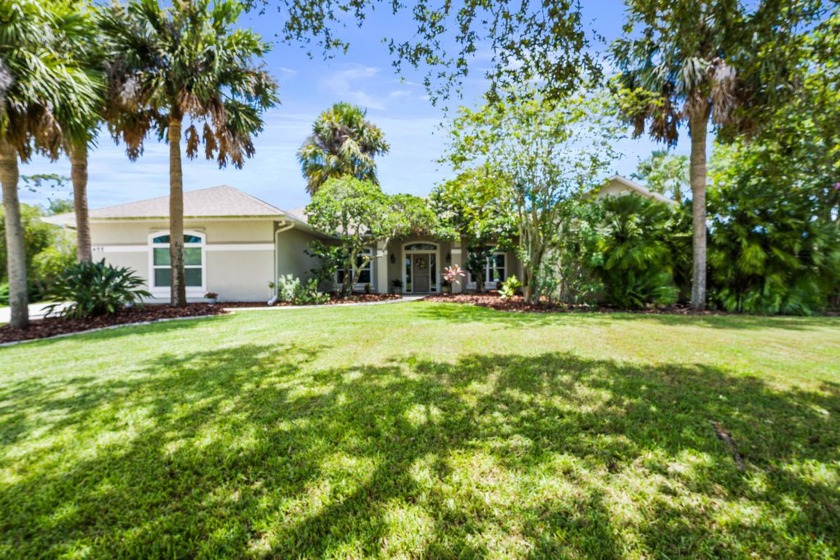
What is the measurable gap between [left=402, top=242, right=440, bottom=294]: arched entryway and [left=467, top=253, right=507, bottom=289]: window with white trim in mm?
1926

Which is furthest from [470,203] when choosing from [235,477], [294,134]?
[294,134]

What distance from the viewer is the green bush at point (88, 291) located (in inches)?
376

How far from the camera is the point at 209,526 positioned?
2.02 m

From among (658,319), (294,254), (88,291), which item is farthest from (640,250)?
(88,291)

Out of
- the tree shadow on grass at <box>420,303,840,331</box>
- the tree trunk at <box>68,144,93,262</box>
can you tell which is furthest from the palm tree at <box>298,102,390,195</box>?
the tree shadow on grass at <box>420,303,840,331</box>

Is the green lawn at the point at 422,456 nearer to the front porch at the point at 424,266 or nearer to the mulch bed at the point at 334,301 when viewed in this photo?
the mulch bed at the point at 334,301

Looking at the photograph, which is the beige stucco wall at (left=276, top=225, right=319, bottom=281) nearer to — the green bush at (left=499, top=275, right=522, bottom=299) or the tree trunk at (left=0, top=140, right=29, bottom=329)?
the tree trunk at (left=0, top=140, right=29, bottom=329)

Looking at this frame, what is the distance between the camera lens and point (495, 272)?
18750 millimetres

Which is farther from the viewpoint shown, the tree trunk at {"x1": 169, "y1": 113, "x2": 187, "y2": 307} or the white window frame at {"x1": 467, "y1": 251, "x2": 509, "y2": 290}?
the white window frame at {"x1": 467, "y1": 251, "x2": 509, "y2": 290}

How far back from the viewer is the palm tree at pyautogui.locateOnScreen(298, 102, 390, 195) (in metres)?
21.4

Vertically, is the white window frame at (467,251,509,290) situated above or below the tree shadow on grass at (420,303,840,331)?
above

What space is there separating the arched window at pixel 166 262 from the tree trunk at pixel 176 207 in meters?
2.50

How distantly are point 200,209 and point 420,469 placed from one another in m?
14.8

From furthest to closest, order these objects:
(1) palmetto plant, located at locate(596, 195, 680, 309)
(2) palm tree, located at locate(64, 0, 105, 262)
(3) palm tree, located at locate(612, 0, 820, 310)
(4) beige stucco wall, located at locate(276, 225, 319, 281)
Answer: (4) beige stucco wall, located at locate(276, 225, 319, 281) < (1) palmetto plant, located at locate(596, 195, 680, 309) < (2) palm tree, located at locate(64, 0, 105, 262) < (3) palm tree, located at locate(612, 0, 820, 310)
